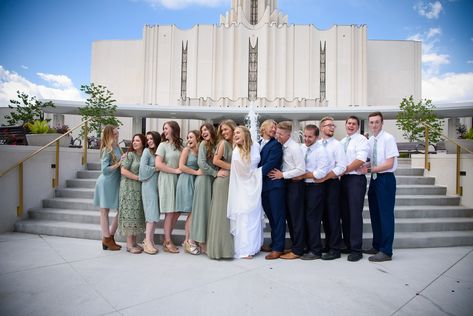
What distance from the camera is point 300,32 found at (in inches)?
1299

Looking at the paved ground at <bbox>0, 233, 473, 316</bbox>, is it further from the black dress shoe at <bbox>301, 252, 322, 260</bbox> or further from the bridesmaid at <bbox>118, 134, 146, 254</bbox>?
the bridesmaid at <bbox>118, 134, 146, 254</bbox>

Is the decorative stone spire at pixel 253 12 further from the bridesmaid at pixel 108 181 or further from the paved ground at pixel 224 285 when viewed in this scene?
Answer: the paved ground at pixel 224 285

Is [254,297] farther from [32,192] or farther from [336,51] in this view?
[336,51]

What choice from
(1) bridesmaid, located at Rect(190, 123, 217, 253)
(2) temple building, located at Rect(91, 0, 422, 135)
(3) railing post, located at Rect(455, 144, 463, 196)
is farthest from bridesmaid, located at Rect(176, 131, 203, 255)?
(2) temple building, located at Rect(91, 0, 422, 135)

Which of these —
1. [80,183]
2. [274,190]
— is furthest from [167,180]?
[80,183]

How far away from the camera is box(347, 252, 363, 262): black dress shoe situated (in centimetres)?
405

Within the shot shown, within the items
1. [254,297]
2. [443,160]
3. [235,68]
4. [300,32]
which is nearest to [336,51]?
[300,32]

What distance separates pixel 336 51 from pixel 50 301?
35345 mm

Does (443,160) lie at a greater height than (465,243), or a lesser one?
greater

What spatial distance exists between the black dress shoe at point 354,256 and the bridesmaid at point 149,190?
112 inches

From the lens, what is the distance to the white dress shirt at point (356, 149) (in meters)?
4.02

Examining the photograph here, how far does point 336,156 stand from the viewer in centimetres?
410

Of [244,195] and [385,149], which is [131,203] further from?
[385,149]

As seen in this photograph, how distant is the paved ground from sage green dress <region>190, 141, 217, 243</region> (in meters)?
0.37
